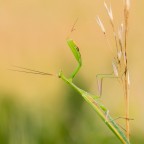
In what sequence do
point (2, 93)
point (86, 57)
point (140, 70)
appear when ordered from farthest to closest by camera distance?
point (86, 57)
point (140, 70)
point (2, 93)

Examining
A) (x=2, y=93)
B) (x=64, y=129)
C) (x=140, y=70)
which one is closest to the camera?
(x=64, y=129)

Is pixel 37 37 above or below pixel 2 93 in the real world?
above

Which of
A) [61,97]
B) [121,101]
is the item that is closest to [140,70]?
[121,101]

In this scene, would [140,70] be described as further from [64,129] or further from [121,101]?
[64,129]

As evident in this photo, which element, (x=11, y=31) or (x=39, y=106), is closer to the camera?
(x=39, y=106)

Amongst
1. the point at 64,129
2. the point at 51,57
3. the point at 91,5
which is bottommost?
the point at 64,129

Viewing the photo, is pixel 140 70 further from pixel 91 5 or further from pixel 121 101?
pixel 91 5
